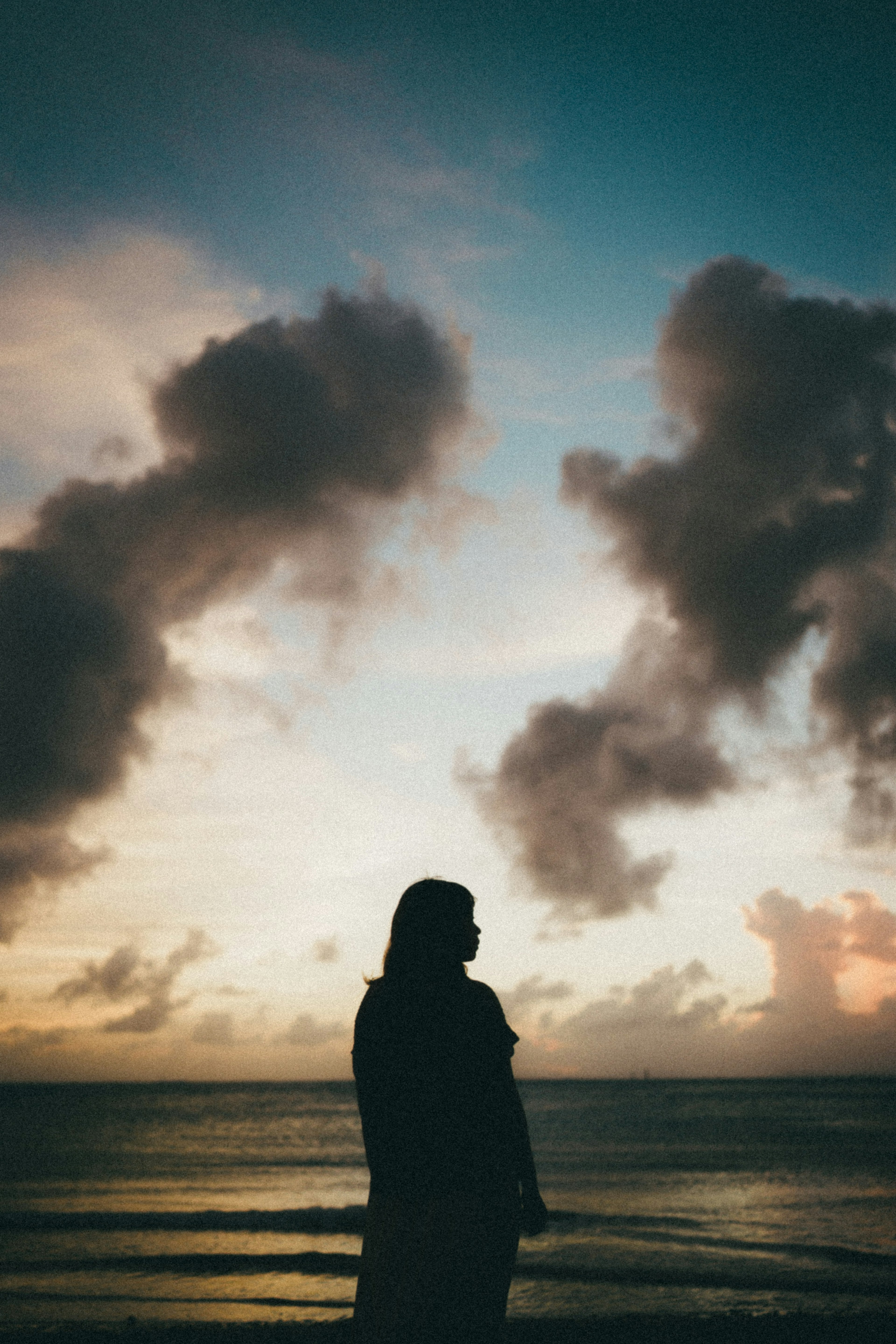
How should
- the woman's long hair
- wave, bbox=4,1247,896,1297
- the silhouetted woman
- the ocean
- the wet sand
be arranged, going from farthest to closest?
wave, bbox=4,1247,896,1297, the ocean, the wet sand, the woman's long hair, the silhouetted woman

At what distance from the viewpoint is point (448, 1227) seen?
3.07 meters

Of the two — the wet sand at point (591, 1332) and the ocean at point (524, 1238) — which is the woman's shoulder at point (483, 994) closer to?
the wet sand at point (591, 1332)

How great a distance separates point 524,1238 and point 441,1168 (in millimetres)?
21708

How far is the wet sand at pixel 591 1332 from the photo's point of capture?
11.2 metres

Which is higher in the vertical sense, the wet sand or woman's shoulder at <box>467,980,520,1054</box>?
woman's shoulder at <box>467,980,520,1054</box>

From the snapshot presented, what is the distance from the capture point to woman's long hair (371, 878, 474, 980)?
330cm

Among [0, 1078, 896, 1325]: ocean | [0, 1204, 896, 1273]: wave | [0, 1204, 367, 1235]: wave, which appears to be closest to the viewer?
[0, 1078, 896, 1325]: ocean

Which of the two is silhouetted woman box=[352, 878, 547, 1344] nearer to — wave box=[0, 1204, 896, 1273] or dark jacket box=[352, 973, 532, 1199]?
dark jacket box=[352, 973, 532, 1199]

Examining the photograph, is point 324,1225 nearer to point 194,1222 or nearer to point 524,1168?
point 194,1222

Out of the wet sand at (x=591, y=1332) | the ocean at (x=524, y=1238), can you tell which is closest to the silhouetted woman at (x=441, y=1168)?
the wet sand at (x=591, y=1332)

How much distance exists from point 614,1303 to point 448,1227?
42.9 ft

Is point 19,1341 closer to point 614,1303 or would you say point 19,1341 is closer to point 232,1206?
point 614,1303

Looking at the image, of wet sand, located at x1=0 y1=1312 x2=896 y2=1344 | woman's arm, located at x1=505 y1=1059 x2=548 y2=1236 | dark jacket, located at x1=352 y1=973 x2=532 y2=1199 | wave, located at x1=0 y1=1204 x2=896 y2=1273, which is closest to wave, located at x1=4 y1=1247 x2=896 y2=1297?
wave, located at x1=0 y1=1204 x2=896 y2=1273

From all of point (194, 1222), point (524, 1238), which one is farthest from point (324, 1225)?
point (524, 1238)
